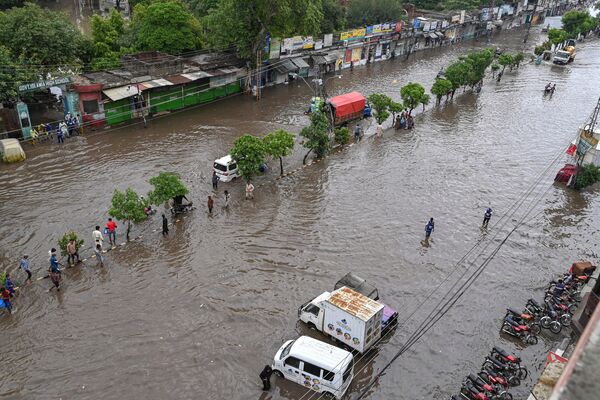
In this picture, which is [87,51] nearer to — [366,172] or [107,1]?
[366,172]

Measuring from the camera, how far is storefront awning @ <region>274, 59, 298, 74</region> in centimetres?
4647

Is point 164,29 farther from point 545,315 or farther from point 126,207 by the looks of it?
point 545,315

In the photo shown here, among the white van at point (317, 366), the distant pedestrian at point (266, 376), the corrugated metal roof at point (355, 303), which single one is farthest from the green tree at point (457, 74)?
the distant pedestrian at point (266, 376)

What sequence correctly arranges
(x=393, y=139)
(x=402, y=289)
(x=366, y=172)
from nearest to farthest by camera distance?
(x=402, y=289) < (x=366, y=172) < (x=393, y=139)

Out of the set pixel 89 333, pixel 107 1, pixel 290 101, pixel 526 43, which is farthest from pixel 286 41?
pixel 526 43

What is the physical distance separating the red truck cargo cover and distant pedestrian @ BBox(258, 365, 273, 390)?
79.1 feet

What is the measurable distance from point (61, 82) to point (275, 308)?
899 inches

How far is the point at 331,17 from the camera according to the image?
2344 inches

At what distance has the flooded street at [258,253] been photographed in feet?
51.5

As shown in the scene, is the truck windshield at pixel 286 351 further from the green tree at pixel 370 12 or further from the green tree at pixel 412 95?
the green tree at pixel 370 12

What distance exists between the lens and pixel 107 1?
77062 mm

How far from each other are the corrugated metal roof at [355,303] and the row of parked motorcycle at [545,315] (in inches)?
208

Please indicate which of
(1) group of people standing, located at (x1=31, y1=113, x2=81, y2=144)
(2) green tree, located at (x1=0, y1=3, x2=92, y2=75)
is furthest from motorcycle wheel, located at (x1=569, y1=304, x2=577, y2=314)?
(2) green tree, located at (x1=0, y1=3, x2=92, y2=75)

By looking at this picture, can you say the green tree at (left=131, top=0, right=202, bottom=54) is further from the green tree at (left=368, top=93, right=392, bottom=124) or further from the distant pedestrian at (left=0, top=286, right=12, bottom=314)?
the distant pedestrian at (left=0, top=286, right=12, bottom=314)
